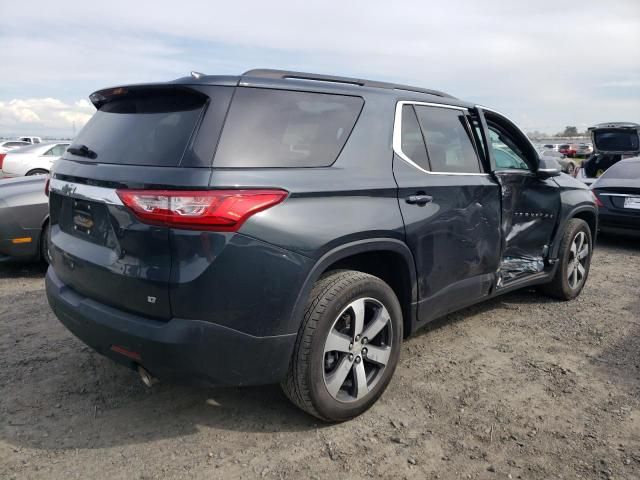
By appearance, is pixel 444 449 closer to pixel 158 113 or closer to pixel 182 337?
pixel 182 337

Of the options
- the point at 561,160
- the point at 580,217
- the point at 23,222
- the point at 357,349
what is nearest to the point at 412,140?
the point at 357,349

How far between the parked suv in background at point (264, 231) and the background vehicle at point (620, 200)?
5.10 meters

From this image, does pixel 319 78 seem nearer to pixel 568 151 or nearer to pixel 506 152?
pixel 506 152

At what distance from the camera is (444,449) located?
255 cm

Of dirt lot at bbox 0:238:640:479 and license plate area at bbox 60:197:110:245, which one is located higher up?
license plate area at bbox 60:197:110:245

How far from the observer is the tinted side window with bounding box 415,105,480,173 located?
10.7 ft

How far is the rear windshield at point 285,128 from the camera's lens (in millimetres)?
2301

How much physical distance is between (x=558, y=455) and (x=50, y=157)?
15.1m

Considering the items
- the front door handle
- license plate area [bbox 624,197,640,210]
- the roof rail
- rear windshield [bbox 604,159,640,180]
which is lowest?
Answer: license plate area [bbox 624,197,640,210]

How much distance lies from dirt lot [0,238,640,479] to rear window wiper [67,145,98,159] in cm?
141

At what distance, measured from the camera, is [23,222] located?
16.8 feet

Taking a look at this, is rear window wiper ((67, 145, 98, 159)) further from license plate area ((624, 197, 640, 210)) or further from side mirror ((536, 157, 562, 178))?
license plate area ((624, 197, 640, 210))

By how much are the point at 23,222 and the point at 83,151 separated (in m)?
2.90

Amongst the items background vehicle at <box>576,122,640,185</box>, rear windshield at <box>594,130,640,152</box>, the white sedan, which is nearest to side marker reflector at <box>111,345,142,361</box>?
background vehicle at <box>576,122,640,185</box>
